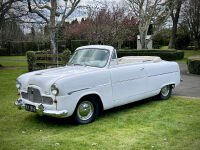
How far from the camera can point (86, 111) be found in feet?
18.8

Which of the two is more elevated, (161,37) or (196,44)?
(161,37)

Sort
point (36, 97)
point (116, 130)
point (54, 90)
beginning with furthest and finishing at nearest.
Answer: point (36, 97), point (116, 130), point (54, 90)

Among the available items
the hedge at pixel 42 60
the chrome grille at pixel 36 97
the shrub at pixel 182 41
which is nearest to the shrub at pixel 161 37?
the shrub at pixel 182 41

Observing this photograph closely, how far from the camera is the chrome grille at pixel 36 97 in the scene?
534cm

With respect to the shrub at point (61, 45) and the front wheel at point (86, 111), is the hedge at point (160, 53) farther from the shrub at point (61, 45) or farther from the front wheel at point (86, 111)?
the front wheel at point (86, 111)

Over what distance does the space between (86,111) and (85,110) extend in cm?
4

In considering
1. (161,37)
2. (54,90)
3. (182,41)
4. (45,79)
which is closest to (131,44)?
(182,41)

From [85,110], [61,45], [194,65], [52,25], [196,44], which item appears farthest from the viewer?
[61,45]

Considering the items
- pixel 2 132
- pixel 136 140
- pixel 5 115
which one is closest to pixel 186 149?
pixel 136 140

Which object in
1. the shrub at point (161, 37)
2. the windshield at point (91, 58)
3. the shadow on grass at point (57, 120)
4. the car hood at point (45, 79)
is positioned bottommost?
the shadow on grass at point (57, 120)

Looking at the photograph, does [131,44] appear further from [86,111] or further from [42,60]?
[86,111]

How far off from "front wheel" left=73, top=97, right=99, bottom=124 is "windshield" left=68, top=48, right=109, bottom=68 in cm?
98

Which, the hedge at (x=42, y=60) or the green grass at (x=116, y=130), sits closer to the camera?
the green grass at (x=116, y=130)

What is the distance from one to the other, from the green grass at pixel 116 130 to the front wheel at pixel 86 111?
0.15 metres
